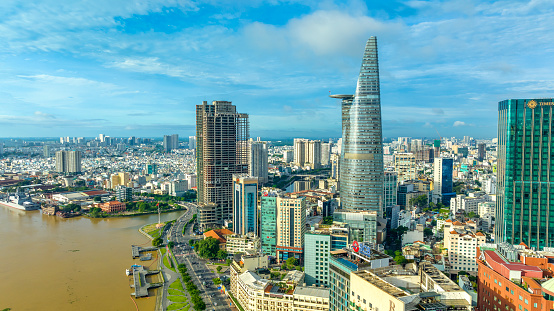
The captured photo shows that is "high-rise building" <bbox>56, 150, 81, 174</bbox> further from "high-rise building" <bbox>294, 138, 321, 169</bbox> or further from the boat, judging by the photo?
"high-rise building" <bbox>294, 138, 321, 169</bbox>

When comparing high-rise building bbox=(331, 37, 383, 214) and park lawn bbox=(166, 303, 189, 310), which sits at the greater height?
high-rise building bbox=(331, 37, 383, 214)

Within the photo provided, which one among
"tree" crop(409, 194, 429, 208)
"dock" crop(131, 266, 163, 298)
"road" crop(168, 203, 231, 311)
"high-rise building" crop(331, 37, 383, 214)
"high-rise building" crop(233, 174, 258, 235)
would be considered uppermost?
"high-rise building" crop(331, 37, 383, 214)

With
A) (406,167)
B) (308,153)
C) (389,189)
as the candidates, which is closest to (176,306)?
(389,189)

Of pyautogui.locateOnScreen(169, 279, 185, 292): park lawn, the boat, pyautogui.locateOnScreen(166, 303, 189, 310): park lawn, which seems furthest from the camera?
the boat

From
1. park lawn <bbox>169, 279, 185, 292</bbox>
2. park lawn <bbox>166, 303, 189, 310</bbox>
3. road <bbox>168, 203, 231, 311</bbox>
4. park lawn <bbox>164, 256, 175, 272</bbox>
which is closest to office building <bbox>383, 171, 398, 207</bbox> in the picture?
road <bbox>168, 203, 231, 311</bbox>

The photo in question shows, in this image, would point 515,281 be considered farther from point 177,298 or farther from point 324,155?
point 324,155

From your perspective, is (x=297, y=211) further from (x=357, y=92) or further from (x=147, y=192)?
(x=147, y=192)

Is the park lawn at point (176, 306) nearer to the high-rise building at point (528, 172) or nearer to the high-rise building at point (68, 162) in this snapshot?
the high-rise building at point (528, 172)
